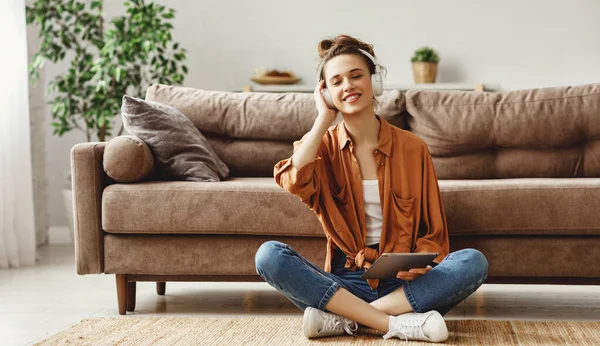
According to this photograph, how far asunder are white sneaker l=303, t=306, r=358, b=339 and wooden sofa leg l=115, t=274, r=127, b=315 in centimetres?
77

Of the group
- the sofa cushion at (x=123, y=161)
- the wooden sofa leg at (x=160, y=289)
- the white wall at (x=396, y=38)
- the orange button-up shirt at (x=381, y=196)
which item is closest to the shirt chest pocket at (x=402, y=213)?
the orange button-up shirt at (x=381, y=196)

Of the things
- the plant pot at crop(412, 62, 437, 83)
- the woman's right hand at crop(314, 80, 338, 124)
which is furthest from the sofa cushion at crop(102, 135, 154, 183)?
the plant pot at crop(412, 62, 437, 83)

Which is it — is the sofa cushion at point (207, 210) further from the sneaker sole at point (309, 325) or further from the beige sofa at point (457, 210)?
the sneaker sole at point (309, 325)

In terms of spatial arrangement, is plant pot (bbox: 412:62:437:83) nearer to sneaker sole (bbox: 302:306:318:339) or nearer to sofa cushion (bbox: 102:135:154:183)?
sofa cushion (bbox: 102:135:154:183)

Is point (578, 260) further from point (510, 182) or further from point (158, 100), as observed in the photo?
point (158, 100)

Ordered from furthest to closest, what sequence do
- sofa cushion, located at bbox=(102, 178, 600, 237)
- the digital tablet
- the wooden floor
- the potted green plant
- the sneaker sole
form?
the potted green plant → the wooden floor → sofa cushion, located at bbox=(102, 178, 600, 237) → the sneaker sole → the digital tablet

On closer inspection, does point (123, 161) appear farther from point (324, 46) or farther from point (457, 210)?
point (457, 210)

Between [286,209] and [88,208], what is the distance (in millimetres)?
668

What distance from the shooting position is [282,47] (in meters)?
4.98

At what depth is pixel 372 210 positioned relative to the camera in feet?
7.34

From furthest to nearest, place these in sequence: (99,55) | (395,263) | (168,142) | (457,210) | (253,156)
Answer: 1. (99,55)
2. (253,156)
3. (168,142)
4. (457,210)
5. (395,263)

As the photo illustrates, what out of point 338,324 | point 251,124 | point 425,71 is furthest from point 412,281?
point 425,71

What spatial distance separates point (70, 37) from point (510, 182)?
3.23 m

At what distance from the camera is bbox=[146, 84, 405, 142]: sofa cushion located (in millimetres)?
3150
